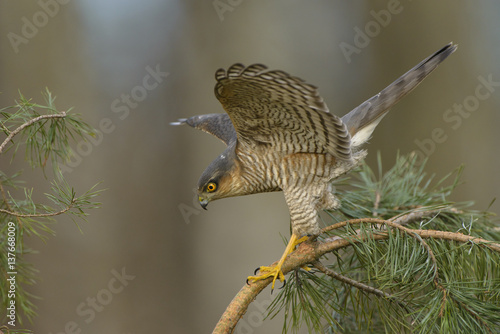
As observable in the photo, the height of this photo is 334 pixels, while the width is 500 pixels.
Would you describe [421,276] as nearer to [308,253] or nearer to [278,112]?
[308,253]

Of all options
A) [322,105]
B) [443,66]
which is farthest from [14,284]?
[443,66]

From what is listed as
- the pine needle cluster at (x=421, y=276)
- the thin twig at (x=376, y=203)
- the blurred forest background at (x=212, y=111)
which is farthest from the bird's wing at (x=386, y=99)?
the blurred forest background at (x=212, y=111)

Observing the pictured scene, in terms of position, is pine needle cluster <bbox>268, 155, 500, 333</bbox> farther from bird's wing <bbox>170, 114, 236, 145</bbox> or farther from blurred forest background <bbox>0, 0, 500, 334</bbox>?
blurred forest background <bbox>0, 0, 500, 334</bbox>

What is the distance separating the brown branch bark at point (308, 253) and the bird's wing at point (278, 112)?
28cm

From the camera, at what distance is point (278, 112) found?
3.61 feet

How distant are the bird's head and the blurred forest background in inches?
50.4

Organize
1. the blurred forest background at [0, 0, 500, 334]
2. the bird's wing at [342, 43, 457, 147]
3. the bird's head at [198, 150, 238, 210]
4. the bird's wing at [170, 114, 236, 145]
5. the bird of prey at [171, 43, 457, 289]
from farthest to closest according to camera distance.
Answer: the blurred forest background at [0, 0, 500, 334]
the bird's wing at [170, 114, 236, 145]
the bird's head at [198, 150, 238, 210]
the bird's wing at [342, 43, 457, 147]
the bird of prey at [171, 43, 457, 289]

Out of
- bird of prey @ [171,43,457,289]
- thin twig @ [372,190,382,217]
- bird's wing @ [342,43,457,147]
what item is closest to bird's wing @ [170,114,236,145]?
bird of prey @ [171,43,457,289]

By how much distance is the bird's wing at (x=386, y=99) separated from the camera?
119 centimetres

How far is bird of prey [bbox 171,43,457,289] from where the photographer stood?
40.3 inches

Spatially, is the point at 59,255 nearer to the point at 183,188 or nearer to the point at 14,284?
the point at 183,188

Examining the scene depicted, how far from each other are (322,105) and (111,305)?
6.61 ft

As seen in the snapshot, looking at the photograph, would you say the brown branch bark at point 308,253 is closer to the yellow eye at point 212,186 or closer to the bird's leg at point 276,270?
the bird's leg at point 276,270

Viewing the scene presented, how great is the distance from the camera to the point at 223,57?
107 inches
